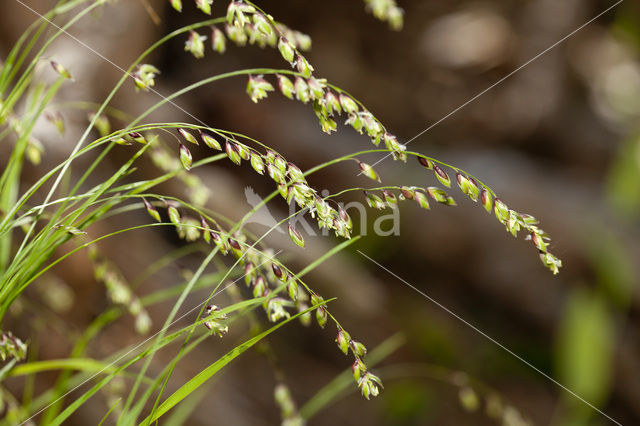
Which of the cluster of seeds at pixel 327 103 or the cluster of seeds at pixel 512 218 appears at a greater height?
the cluster of seeds at pixel 327 103

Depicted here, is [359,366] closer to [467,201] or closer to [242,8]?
[242,8]

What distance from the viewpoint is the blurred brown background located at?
2.40 metres

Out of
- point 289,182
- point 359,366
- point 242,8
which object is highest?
point 242,8

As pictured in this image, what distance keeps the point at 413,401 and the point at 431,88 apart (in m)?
1.55

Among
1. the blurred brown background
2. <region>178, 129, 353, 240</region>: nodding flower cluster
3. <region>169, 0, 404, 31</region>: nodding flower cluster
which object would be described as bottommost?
the blurred brown background

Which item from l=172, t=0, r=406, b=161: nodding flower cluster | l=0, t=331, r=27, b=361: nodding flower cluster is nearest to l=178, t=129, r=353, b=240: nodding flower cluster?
l=172, t=0, r=406, b=161: nodding flower cluster

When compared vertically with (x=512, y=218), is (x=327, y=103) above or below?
above

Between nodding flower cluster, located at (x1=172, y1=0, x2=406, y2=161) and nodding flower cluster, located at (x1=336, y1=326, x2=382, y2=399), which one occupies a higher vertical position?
nodding flower cluster, located at (x1=172, y1=0, x2=406, y2=161)

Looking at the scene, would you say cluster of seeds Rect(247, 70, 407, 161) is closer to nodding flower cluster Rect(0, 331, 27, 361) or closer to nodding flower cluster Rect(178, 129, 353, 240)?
nodding flower cluster Rect(178, 129, 353, 240)

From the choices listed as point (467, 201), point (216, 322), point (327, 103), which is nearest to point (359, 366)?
point (216, 322)

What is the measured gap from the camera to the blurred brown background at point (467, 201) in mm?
2402

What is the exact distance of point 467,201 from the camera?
252 cm

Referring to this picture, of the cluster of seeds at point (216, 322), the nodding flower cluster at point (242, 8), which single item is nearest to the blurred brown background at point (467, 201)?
the nodding flower cluster at point (242, 8)

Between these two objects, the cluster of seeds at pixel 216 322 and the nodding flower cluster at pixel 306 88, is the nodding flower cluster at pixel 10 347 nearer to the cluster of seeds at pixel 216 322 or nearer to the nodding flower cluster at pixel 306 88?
the cluster of seeds at pixel 216 322
